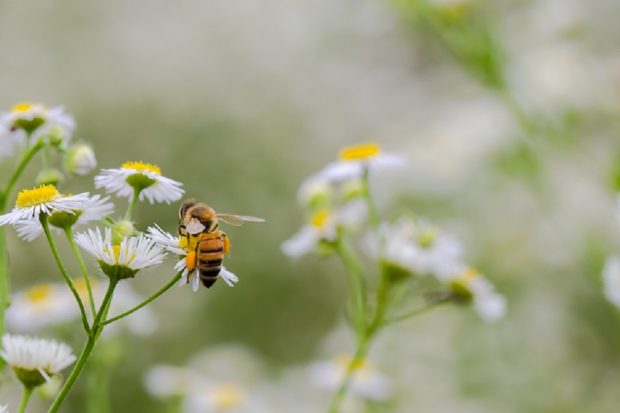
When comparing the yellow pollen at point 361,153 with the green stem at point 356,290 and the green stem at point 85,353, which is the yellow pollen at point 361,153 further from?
the green stem at point 85,353

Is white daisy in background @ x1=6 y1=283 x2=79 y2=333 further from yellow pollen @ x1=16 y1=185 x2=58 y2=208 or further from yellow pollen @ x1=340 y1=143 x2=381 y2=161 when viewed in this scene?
yellow pollen @ x1=16 y1=185 x2=58 y2=208

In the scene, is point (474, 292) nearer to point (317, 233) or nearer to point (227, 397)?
point (317, 233)

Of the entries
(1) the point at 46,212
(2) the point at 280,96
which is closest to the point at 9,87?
(2) the point at 280,96

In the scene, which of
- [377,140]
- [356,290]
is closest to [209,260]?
[356,290]

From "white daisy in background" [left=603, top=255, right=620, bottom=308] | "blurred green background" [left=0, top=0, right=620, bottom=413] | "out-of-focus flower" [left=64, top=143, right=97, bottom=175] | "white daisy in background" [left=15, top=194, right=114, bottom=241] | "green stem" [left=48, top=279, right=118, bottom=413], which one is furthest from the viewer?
"blurred green background" [left=0, top=0, right=620, bottom=413]

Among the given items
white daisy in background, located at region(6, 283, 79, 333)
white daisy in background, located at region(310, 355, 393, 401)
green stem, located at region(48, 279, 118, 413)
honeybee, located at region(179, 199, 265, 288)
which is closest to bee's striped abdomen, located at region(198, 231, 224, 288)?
honeybee, located at region(179, 199, 265, 288)

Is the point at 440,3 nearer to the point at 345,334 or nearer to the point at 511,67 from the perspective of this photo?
the point at 511,67

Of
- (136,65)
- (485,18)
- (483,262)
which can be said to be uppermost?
(485,18)
